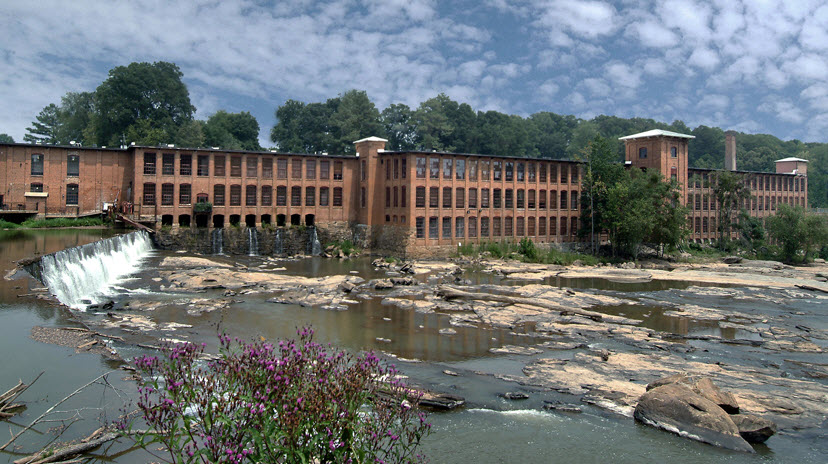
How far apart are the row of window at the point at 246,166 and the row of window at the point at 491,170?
699cm

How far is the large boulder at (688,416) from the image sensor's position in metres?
13.8

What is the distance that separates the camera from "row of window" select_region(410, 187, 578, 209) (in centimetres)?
5559

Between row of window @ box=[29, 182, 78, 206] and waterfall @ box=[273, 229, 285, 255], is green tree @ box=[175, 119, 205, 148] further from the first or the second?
waterfall @ box=[273, 229, 285, 255]

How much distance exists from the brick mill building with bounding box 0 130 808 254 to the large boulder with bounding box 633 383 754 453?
3933cm

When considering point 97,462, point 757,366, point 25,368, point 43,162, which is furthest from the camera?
point 43,162

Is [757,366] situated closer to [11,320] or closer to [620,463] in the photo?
[620,463]

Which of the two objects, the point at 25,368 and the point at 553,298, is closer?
the point at 25,368

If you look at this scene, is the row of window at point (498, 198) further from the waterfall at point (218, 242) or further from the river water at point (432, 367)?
the river water at point (432, 367)

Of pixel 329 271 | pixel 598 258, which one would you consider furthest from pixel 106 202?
pixel 598 258

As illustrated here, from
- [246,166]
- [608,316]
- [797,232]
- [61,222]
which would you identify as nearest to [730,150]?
[797,232]

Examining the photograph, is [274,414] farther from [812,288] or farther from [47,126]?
[47,126]

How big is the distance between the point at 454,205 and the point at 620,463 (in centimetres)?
4450

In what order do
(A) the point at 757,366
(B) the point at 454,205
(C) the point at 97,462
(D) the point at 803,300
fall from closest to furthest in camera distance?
(C) the point at 97,462 < (A) the point at 757,366 < (D) the point at 803,300 < (B) the point at 454,205

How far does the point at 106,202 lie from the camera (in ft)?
171
